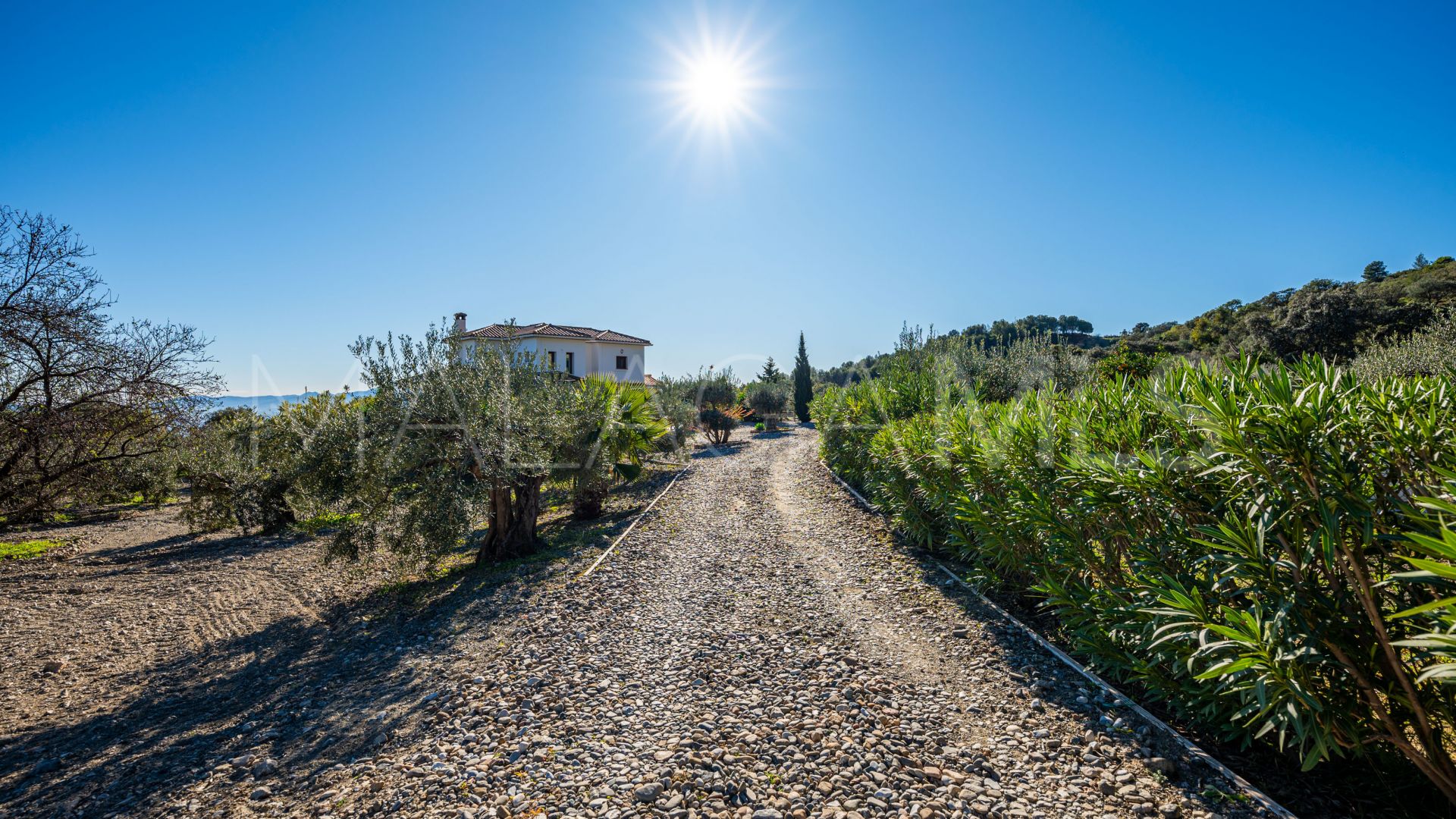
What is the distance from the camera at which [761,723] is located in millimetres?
3918

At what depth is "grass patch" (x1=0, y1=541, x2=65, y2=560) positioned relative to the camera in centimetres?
1087

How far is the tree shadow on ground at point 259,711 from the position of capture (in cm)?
371

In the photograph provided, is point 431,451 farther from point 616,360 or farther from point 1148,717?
point 616,360

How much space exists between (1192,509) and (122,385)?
1496cm

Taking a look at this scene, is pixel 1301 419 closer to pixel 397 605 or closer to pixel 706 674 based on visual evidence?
pixel 706 674

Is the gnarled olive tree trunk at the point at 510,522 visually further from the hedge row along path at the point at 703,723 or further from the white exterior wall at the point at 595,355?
the white exterior wall at the point at 595,355

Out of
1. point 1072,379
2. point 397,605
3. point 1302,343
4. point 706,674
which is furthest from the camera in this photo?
point 1302,343

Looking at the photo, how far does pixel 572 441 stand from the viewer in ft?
34.7

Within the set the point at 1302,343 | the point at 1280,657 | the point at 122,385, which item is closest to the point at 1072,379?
the point at 1280,657

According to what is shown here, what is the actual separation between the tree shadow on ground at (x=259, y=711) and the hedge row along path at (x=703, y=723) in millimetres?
36

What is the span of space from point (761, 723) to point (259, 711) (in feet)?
14.4

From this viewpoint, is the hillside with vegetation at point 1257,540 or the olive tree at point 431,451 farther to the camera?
the olive tree at point 431,451

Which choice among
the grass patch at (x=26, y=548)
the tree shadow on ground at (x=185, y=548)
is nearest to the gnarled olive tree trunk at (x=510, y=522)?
the tree shadow on ground at (x=185, y=548)

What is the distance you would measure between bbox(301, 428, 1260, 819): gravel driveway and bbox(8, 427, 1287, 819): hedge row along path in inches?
0.7
